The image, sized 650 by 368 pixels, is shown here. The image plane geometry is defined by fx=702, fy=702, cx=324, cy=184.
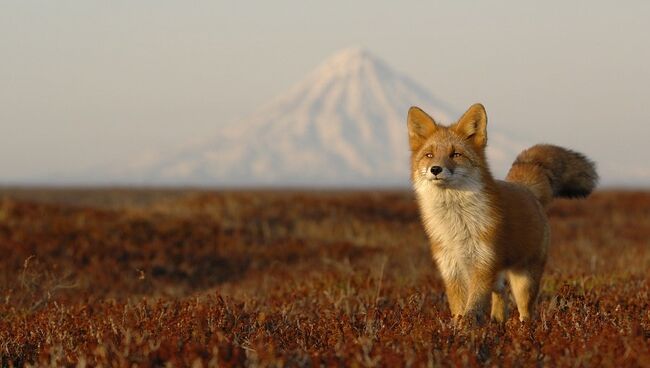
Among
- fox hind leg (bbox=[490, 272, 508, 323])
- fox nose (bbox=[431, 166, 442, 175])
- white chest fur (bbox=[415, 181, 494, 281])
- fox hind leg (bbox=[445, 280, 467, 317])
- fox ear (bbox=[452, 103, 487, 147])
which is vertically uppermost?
fox ear (bbox=[452, 103, 487, 147])

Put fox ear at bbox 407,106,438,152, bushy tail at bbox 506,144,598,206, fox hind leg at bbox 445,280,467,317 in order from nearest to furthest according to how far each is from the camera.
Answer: fox hind leg at bbox 445,280,467,317, fox ear at bbox 407,106,438,152, bushy tail at bbox 506,144,598,206

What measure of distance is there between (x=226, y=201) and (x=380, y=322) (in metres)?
17.0

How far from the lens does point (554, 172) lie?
7551 mm

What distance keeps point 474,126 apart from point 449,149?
0.45m

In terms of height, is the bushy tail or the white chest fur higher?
the bushy tail

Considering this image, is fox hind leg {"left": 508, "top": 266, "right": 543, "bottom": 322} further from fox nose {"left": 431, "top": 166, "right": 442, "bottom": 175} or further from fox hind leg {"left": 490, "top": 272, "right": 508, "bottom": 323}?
fox nose {"left": 431, "top": 166, "right": 442, "bottom": 175}

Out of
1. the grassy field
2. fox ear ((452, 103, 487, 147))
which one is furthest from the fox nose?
the grassy field

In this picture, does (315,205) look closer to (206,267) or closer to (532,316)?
(206,267)

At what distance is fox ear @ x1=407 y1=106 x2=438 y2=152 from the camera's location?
6529 mm

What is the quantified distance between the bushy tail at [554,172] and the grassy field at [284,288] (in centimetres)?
106

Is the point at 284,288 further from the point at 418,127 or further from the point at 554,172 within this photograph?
the point at 554,172

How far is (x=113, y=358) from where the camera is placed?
4203 millimetres

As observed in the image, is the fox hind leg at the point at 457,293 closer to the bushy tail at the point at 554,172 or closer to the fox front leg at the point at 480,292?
the fox front leg at the point at 480,292

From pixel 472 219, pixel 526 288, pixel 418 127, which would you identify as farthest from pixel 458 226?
pixel 418 127
